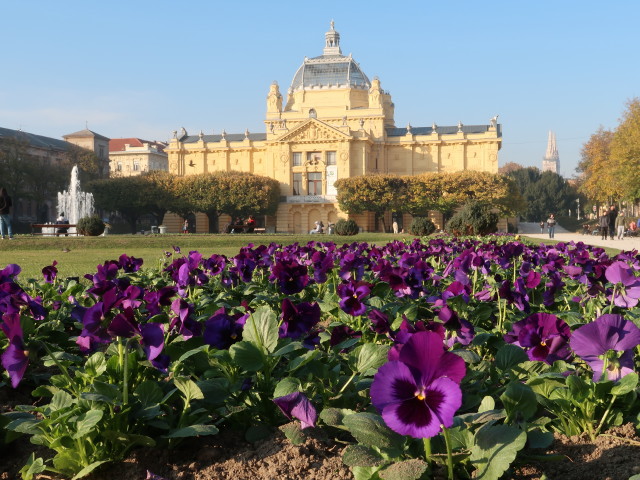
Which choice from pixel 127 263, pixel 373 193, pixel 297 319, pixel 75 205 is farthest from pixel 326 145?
pixel 297 319

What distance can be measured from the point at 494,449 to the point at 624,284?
1.84 meters

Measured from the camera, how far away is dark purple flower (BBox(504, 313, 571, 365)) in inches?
96.7

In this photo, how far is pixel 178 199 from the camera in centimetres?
6109

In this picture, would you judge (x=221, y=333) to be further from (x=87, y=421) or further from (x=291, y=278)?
(x=291, y=278)

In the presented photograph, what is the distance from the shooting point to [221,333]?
263cm

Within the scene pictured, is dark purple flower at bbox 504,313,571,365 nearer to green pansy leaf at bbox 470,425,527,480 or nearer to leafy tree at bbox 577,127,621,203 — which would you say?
green pansy leaf at bbox 470,425,527,480

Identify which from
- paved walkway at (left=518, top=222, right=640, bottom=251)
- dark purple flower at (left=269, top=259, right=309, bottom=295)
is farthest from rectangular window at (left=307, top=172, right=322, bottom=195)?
dark purple flower at (left=269, top=259, right=309, bottom=295)

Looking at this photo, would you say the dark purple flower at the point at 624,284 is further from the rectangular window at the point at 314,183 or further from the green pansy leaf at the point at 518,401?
the rectangular window at the point at 314,183

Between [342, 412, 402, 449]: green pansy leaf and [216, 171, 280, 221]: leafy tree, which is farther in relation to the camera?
[216, 171, 280, 221]: leafy tree

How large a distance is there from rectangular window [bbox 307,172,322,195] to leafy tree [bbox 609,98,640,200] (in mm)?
31057

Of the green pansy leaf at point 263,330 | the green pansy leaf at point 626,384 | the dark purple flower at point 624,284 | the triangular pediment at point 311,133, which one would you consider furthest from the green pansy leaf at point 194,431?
the triangular pediment at point 311,133

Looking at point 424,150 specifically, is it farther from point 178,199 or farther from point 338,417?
point 338,417

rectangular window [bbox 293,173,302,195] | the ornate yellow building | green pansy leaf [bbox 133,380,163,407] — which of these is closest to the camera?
green pansy leaf [bbox 133,380,163,407]

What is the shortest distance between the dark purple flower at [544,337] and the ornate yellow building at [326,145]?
61.8 metres
